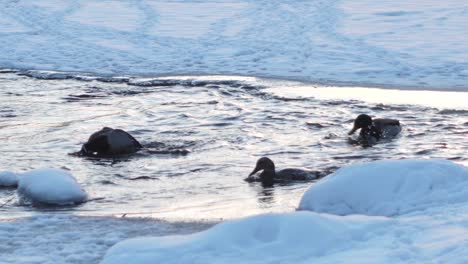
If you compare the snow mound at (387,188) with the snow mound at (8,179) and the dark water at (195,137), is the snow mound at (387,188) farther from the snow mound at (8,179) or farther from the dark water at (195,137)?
the snow mound at (8,179)

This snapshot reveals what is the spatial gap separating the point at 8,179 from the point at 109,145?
53.1 inches

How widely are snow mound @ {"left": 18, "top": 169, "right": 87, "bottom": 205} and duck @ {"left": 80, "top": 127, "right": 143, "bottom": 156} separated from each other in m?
1.52

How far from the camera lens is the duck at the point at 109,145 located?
27.6ft

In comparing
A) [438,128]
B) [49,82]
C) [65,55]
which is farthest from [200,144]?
[65,55]

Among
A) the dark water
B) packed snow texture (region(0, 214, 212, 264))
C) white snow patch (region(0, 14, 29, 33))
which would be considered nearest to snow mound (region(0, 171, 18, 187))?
the dark water

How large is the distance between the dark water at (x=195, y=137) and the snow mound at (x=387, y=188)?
1.59ft

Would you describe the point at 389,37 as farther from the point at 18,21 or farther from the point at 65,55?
the point at 18,21

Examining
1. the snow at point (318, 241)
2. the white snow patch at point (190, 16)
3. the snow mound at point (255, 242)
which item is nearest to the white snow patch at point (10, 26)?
the white snow patch at point (190, 16)

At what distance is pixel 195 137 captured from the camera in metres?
9.24

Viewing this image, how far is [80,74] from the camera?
14367mm

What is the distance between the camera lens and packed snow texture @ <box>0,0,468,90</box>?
47.0ft

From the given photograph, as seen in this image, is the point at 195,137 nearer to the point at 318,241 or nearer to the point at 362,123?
the point at 362,123

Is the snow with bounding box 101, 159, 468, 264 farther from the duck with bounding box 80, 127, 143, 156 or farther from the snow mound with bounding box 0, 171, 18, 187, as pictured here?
the duck with bounding box 80, 127, 143, 156

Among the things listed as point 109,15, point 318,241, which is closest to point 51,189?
point 318,241
